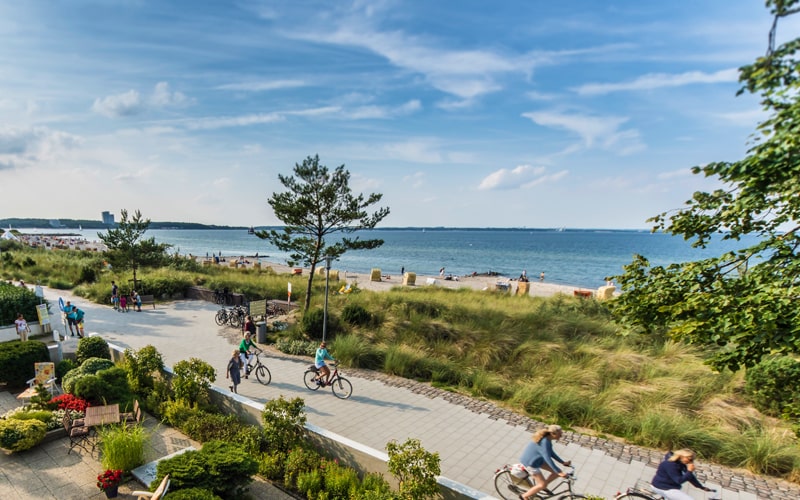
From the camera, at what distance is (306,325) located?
52.6ft

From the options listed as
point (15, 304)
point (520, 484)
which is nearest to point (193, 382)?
point (520, 484)

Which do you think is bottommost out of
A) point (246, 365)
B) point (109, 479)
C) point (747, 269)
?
point (246, 365)

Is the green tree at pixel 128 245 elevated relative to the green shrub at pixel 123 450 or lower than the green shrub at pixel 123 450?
elevated

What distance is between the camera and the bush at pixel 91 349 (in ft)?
38.0

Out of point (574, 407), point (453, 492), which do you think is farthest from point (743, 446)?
point (453, 492)

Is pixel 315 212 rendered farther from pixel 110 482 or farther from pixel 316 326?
pixel 110 482

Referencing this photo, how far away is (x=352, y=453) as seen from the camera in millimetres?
6602

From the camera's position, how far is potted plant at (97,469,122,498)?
599 centimetres

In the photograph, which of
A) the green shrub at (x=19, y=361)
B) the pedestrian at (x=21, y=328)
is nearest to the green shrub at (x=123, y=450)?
the green shrub at (x=19, y=361)

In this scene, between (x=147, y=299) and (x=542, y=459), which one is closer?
(x=542, y=459)

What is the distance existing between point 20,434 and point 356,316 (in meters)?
10.6

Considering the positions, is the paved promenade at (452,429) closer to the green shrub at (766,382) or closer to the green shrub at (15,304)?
the green shrub at (766,382)

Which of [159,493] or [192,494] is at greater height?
[159,493]

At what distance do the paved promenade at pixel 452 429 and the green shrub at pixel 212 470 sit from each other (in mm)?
2848
